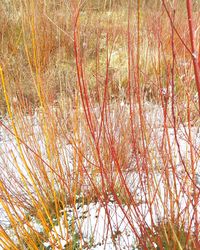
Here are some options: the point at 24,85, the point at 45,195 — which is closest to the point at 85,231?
the point at 45,195

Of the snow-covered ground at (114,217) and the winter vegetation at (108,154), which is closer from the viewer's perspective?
→ the winter vegetation at (108,154)

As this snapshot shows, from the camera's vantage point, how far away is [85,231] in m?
1.04

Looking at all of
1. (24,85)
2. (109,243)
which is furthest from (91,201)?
(24,85)

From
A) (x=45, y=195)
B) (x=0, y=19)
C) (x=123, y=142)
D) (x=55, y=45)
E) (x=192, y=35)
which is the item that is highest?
(x=0, y=19)

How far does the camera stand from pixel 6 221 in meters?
1.16

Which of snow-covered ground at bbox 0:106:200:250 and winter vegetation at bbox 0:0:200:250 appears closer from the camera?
winter vegetation at bbox 0:0:200:250

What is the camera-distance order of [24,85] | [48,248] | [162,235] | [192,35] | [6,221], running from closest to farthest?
[192,35]
[162,235]
[48,248]
[6,221]
[24,85]

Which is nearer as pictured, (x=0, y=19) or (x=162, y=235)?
(x=162, y=235)

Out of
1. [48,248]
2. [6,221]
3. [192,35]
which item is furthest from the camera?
[6,221]

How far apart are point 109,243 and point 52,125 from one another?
473 mm

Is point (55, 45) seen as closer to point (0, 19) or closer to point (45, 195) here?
point (0, 19)

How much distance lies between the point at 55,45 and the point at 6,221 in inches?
73.3

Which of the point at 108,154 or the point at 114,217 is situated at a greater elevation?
the point at 108,154

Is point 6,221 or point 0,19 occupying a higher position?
point 0,19
